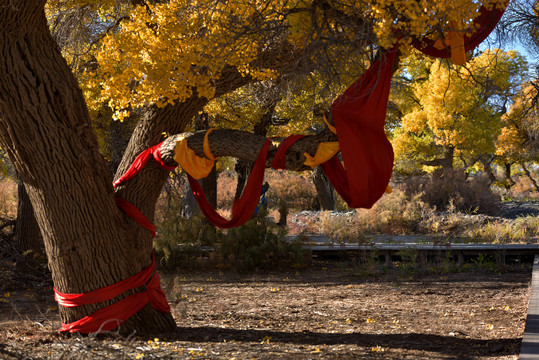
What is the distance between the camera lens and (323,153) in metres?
5.04

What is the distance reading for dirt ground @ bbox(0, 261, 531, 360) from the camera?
513 centimetres

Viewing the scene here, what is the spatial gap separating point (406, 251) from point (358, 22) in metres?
5.57

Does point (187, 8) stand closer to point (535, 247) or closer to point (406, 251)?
point (406, 251)

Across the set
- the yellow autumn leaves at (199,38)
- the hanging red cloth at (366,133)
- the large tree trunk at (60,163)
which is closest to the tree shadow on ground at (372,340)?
the large tree trunk at (60,163)

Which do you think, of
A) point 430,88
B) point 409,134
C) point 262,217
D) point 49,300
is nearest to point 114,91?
point 49,300

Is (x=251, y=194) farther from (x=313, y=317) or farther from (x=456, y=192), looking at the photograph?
(x=456, y=192)

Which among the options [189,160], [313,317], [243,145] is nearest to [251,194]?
[243,145]

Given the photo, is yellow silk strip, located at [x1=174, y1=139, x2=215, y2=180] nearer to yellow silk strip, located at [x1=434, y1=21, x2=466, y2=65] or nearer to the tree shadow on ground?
the tree shadow on ground

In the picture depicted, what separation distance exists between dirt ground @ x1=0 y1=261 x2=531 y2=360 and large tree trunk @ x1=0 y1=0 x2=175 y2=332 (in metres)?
0.66

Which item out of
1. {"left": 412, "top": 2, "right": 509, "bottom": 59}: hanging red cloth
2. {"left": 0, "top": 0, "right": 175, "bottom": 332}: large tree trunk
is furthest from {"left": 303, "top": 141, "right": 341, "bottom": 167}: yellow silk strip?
{"left": 0, "top": 0, "right": 175, "bottom": 332}: large tree trunk

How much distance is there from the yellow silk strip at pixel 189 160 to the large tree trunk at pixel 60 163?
794 mm

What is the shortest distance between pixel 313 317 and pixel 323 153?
2.61 m

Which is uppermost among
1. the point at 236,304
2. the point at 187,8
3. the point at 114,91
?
the point at 187,8

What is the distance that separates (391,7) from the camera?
4746 mm
